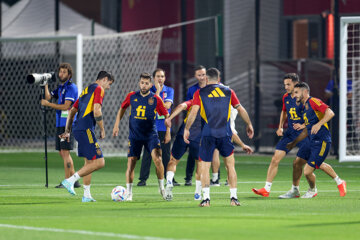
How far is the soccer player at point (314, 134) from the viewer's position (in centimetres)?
1418

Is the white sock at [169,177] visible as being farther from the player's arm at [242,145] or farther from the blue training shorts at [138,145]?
the player's arm at [242,145]

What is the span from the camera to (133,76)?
2655 centimetres

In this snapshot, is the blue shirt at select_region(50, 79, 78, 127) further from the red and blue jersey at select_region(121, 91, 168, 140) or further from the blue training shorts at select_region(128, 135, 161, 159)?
the blue training shorts at select_region(128, 135, 161, 159)

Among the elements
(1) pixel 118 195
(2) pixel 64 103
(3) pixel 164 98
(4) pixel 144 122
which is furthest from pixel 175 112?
(3) pixel 164 98

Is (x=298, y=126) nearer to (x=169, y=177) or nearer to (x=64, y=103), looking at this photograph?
(x=169, y=177)

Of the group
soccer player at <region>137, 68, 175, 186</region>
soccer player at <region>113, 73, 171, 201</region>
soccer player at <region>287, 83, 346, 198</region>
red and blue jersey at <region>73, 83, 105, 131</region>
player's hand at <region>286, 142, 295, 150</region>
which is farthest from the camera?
soccer player at <region>137, 68, 175, 186</region>

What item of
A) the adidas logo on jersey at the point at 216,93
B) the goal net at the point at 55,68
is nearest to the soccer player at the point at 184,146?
the adidas logo on jersey at the point at 216,93

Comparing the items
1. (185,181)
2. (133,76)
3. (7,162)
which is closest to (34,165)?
(7,162)

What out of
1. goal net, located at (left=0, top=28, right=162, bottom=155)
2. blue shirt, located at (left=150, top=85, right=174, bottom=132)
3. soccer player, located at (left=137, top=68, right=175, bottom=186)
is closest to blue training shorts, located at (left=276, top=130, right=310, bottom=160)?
soccer player, located at (left=137, top=68, right=175, bottom=186)

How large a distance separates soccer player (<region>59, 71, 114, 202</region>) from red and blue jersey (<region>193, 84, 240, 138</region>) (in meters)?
1.63

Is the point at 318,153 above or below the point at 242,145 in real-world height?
below

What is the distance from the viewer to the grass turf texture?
9.77 meters

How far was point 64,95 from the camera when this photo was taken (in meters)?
16.1

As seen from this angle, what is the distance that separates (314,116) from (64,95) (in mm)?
4541
